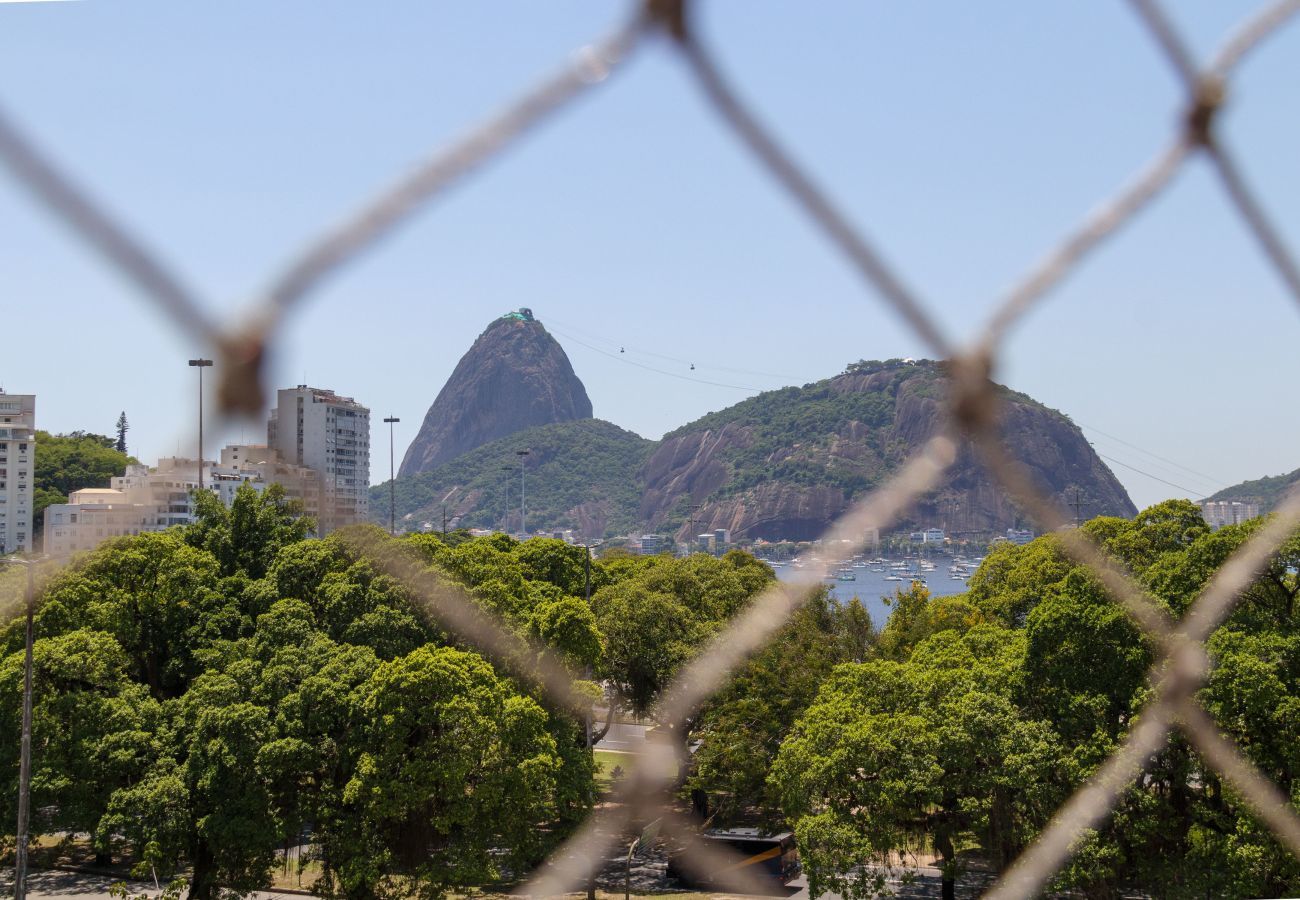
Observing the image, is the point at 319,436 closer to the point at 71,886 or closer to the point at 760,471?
the point at 71,886

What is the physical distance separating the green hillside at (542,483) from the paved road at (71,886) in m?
23.6

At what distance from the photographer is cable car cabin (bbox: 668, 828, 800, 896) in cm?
1469

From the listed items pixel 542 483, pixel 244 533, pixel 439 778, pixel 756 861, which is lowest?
pixel 756 861

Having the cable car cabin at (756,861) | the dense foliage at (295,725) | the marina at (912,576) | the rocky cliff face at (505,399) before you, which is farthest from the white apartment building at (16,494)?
the marina at (912,576)

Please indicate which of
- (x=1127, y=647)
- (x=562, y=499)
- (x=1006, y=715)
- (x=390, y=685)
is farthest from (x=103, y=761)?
(x=562, y=499)

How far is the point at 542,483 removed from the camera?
65.7m

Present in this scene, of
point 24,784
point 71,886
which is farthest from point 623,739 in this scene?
point 24,784

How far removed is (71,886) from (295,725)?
15.8 feet

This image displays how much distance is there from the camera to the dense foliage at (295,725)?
1143cm

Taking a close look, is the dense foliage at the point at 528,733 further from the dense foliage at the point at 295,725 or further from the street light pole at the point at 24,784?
the street light pole at the point at 24,784

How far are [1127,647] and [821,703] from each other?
359 centimetres

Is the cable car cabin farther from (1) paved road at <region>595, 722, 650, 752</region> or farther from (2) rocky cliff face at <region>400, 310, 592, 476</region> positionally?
(2) rocky cliff face at <region>400, 310, 592, 476</region>

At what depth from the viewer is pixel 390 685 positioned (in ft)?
38.7

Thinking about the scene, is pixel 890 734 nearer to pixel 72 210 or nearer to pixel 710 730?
pixel 710 730
